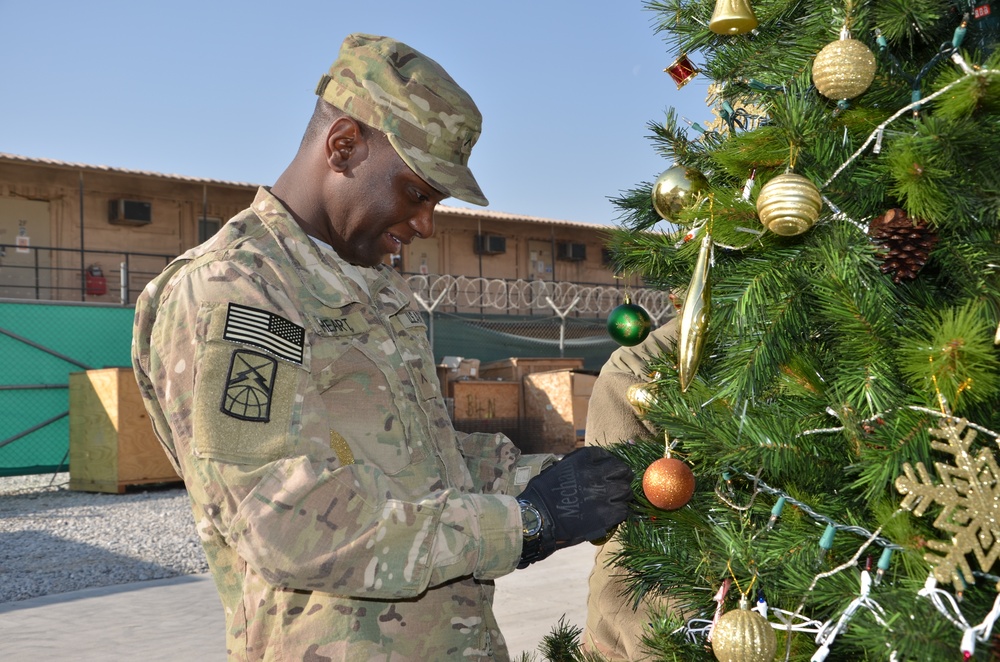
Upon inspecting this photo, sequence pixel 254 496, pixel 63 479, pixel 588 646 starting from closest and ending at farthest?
pixel 254 496 → pixel 588 646 → pixel 63 479

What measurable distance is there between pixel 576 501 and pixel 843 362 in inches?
19.1

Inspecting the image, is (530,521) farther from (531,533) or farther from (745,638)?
(745,638)

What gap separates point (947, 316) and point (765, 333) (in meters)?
0.27

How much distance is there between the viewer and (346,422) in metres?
1.62

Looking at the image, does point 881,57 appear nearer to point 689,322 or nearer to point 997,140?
point 997,140

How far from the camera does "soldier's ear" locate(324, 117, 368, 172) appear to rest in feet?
5.55

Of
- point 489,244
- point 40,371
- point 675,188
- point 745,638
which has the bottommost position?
point 40,371

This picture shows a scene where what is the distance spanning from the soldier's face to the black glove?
538mm

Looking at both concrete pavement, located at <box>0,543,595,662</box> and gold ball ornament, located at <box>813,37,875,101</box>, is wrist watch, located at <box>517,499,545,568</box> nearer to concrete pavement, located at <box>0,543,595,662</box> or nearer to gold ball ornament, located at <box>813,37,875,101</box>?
gold ball ornament, located at <box>813,37,875,101</box>

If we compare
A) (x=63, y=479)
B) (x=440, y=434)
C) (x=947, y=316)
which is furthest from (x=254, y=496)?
(x=63, y=479)

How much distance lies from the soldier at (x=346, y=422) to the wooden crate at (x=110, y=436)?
868 centimetres

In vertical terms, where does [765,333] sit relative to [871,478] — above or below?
above

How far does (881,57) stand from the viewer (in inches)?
55.7

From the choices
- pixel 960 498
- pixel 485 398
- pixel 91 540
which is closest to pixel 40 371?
pixel 91 540
